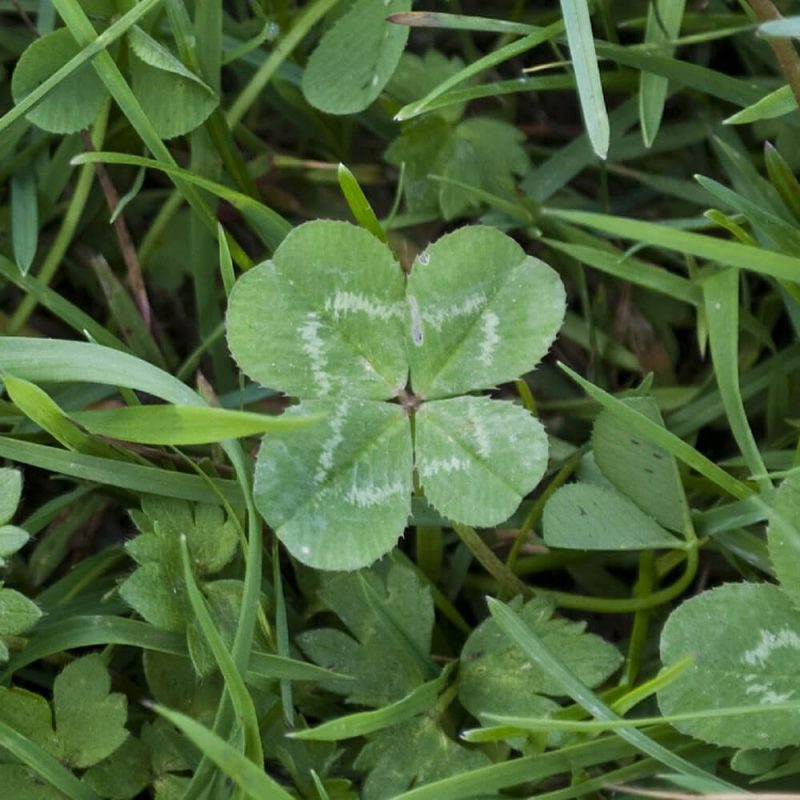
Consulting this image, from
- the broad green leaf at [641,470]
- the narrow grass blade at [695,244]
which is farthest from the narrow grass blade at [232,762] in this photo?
the narrow grass blade at [695,244]

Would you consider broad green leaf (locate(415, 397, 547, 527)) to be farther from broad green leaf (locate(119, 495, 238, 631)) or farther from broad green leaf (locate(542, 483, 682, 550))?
broad green leaf (locate(119, 495, 238, 631))

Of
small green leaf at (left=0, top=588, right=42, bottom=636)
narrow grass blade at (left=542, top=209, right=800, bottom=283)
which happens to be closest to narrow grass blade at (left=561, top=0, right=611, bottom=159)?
narrow grass blade at (left=542, top=209, right=800, bottom=283)

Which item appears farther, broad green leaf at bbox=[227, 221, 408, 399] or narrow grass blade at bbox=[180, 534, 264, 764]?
broad green leaf at bbox=[227, 221, 408, 399]

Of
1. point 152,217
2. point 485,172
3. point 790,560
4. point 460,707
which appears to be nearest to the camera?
point 790,560

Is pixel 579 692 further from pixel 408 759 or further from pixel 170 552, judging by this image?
pixel 170 552

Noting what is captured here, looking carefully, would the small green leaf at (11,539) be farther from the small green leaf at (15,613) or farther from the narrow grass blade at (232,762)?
the narrow grass blade at (232,762)

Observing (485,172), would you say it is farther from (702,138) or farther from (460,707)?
(460,707)

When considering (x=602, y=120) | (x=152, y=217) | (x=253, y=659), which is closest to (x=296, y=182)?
(x=152, y=217)
